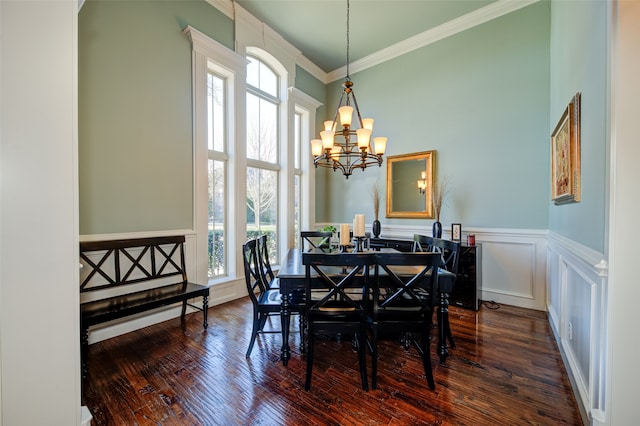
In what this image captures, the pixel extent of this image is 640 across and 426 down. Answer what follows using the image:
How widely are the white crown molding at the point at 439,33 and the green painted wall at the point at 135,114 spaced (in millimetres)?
2695

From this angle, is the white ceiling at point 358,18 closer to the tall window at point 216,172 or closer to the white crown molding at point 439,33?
the white crown molding at point 439,33

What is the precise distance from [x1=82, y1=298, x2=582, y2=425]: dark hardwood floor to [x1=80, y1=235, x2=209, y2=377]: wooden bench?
40 centimetres

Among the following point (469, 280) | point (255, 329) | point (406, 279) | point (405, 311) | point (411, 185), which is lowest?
point (255, 329)

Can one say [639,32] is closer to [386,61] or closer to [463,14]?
[463,14]

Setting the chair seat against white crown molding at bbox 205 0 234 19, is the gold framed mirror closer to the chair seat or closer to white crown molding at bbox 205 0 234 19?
the chair seat

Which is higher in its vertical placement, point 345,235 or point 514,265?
point 345,235

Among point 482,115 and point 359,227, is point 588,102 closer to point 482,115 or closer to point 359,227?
point 359,227

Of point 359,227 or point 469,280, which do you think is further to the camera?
point 469,280

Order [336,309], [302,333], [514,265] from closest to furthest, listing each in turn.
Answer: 1. [336,309]
2. [302,333]
3. [514,265]

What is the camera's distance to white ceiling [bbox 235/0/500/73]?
3.56 m

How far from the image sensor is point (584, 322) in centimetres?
167

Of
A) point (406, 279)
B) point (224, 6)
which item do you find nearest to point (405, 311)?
point (406, 279)

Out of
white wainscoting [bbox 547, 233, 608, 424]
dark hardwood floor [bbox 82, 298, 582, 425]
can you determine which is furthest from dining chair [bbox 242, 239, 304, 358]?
white wainscoting [bbox 547, 233, 608, 424]

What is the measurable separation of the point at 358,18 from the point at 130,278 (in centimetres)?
446
